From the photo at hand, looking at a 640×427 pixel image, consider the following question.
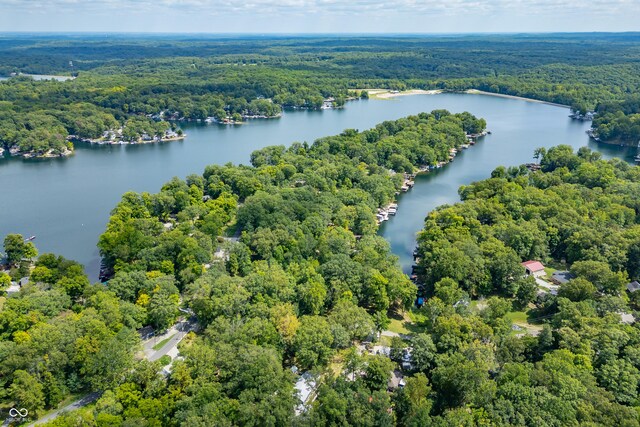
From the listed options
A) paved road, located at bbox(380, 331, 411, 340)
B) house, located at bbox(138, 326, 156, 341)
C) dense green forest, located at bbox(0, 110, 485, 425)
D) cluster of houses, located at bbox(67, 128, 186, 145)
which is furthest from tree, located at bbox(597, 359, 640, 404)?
cluster of houses, located at bbox(67, 128, 186, 145)

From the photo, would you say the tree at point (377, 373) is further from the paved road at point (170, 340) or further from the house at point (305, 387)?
the paved road at point (170, 340)

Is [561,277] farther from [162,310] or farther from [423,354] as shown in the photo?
[162,310]

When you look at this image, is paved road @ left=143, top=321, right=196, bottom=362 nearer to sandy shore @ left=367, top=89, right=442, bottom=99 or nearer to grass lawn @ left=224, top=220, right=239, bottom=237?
grass lawn @ left=224, top=220, right=239, bottom=237

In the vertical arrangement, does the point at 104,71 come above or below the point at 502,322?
above

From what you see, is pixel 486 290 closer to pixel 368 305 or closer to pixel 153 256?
pixel 368 305

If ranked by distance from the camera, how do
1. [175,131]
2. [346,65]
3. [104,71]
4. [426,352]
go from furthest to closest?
1. [346,65]
2. [104,71]
3. [175,131]
4. [426,352]

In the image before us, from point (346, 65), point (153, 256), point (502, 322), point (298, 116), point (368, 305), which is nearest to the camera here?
point (502, 322)

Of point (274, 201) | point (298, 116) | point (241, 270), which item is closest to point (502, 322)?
point (241, 270)
